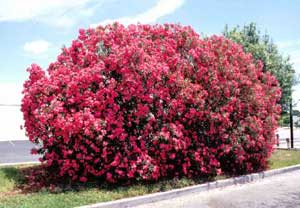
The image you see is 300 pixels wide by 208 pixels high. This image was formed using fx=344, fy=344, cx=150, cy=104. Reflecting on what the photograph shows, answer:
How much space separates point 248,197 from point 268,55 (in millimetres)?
12265

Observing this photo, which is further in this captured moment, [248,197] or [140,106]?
[140,106]

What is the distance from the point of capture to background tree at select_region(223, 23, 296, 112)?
1856cm

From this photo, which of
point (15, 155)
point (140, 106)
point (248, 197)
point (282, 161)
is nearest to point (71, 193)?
point (140, 106)

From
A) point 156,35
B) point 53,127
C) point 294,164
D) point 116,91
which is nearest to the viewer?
point 53,127

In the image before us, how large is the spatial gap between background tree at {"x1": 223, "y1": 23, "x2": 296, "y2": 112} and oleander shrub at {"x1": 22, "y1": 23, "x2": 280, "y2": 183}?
8589mm

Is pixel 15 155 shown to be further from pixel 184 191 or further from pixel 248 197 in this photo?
pixel 248 197

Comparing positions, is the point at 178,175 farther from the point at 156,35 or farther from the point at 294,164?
the point at 294,164

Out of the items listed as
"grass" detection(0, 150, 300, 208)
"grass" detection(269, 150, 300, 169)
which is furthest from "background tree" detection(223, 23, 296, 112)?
"grass" detection(0, 150, 300, 208)

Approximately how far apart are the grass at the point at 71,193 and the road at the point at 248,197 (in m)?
0.59

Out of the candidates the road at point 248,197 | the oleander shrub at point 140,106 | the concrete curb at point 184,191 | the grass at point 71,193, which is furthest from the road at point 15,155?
the road at point 248,197

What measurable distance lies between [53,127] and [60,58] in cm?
260

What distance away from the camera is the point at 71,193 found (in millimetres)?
7832

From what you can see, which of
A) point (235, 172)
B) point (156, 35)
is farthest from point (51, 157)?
point (235, 172)

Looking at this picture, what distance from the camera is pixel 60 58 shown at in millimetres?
9836
